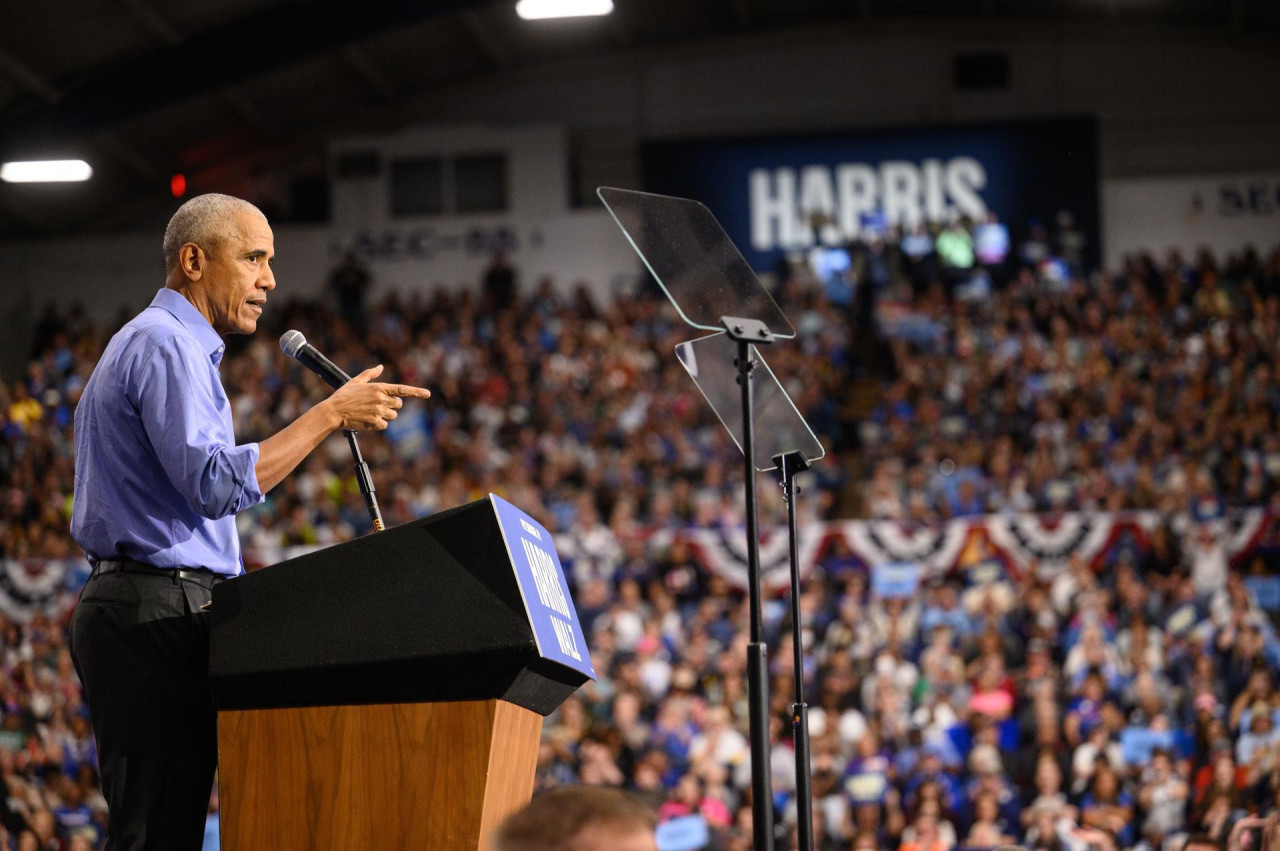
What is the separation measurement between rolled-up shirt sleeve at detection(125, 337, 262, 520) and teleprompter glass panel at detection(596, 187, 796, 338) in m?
0.80

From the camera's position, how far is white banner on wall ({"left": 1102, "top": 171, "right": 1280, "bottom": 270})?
1728cm

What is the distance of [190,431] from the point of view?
227cm

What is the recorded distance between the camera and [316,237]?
1792cm

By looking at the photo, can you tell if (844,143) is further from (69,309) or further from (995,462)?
(69,309)

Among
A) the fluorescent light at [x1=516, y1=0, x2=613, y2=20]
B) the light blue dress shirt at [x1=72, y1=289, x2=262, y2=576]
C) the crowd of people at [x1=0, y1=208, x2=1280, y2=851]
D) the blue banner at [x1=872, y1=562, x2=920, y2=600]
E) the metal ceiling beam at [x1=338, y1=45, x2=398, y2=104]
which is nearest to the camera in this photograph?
the light blue dress shirt at [x1=72, y1=289, x2=262, y2=576]

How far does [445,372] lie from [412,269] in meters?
4.12

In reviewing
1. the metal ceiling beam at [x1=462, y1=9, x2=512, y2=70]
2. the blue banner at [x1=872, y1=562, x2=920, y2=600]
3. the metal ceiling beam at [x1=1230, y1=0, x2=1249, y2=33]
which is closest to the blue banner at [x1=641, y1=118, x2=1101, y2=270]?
the metal ceiling beam at [x1=1230, y1=0, x2=1249, y2=33]

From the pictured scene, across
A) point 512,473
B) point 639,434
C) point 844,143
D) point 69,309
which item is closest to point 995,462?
point 639,434

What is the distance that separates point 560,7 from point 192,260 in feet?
31.0

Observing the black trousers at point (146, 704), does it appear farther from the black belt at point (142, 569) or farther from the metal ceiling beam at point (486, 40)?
the metal ceiling beam at point (486, 40)

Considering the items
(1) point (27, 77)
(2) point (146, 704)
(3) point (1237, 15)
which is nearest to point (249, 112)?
(1) point (27, 77)

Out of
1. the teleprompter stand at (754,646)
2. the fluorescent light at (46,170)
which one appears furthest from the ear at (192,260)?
the fluorescent light at (46,170)

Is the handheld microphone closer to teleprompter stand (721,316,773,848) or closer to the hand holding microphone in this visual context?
the hand holding microphone

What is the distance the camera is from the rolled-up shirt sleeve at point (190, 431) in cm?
224
